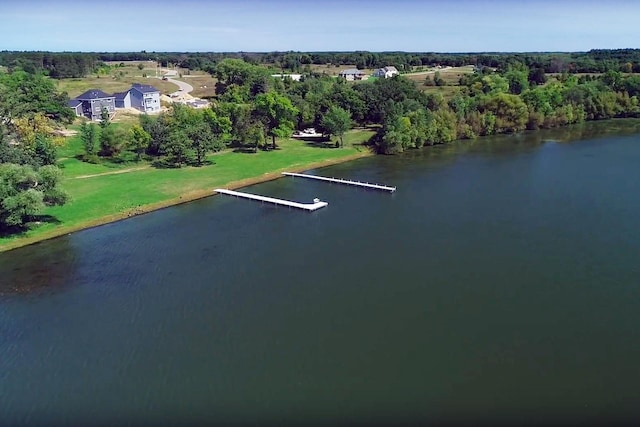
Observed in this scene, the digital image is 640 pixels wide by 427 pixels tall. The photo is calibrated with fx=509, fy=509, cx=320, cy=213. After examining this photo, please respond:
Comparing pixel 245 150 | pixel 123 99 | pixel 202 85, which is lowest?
pixel 245 150

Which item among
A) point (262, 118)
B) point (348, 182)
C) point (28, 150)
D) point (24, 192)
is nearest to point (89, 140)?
point (28, 150)

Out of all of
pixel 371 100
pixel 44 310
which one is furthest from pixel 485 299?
pixel 371 100

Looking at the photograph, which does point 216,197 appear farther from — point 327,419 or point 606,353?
point 606,353

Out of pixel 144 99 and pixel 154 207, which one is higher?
pixel 144 99

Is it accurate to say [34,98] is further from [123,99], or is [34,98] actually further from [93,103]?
[123,99]

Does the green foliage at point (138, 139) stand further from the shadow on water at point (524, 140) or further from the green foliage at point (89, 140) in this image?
the shadow on water at point (524, 140)

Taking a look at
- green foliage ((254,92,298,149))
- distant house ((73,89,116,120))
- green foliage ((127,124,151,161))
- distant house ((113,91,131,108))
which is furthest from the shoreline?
distant house ((113,91,131,108))
